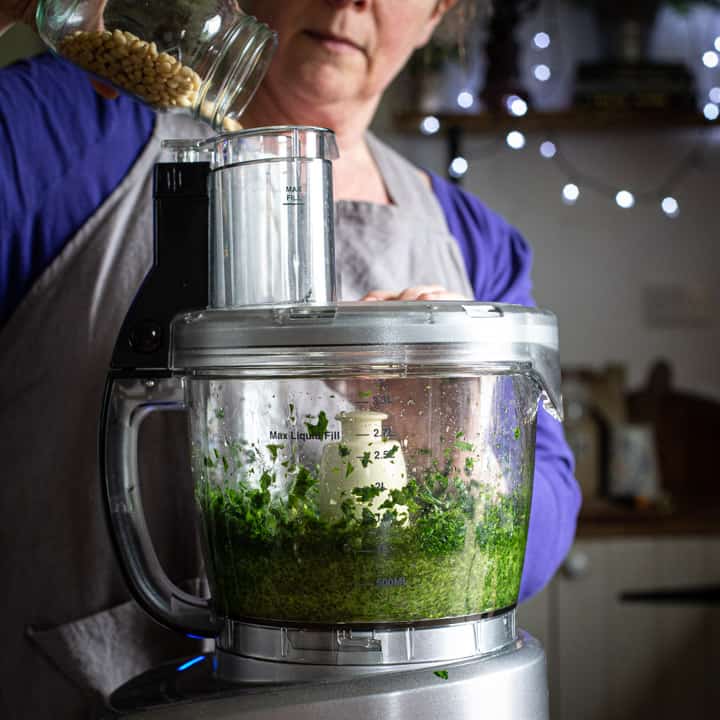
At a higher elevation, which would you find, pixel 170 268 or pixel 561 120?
pixel 561 120

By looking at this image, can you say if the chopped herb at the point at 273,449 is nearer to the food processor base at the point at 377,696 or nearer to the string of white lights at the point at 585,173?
the food processor base at the point at 377,696

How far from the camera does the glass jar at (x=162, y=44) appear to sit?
0.59m

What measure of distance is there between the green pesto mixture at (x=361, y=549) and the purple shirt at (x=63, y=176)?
0.87 ft

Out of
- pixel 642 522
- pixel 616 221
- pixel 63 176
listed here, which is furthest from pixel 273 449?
pixel 616 221

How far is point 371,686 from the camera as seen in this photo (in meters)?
0.53

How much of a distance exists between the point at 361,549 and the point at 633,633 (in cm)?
188

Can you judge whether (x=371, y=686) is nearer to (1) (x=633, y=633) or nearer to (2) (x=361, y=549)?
(2) (x=361, y=549)

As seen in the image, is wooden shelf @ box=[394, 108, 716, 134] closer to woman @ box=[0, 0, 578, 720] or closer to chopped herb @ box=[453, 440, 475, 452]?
woman @ box=[0, 0, 578, 720]

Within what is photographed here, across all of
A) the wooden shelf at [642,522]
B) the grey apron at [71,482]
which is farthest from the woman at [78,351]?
the wooden shelf at [642,522]

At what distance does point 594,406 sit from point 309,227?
2.02 metres

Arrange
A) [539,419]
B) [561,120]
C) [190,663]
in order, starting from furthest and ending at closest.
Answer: [561,120] → [539,419] → [190,663]

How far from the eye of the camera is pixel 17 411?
0.79 meters

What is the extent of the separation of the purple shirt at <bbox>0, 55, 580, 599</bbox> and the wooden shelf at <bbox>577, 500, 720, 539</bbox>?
4.58 ft

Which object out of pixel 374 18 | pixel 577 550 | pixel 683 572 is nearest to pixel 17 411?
pixel 374 18
